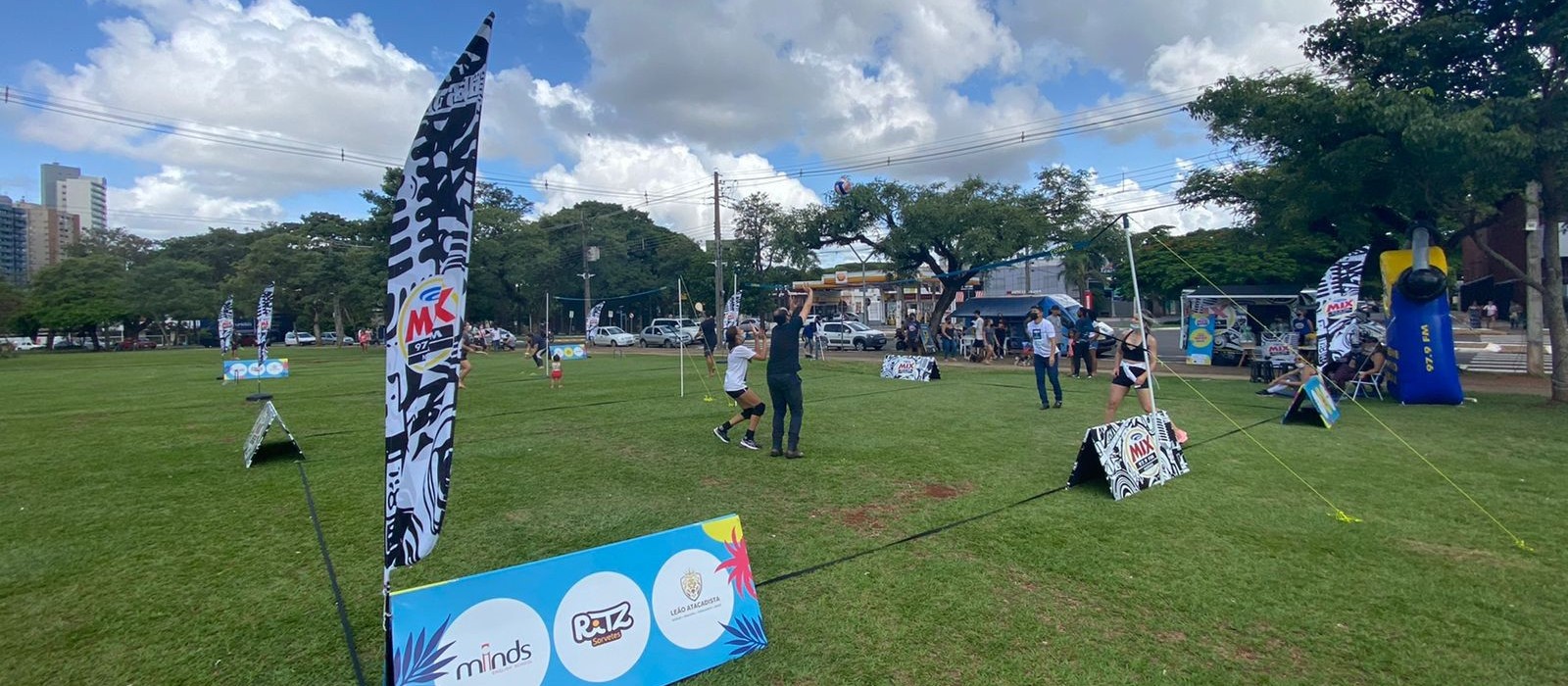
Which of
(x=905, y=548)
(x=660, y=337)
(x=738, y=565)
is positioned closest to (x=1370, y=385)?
(x=905, y=548)

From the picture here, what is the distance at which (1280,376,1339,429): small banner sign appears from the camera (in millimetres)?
9938

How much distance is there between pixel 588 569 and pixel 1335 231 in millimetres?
18962

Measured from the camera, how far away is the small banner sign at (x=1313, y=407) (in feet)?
32.6

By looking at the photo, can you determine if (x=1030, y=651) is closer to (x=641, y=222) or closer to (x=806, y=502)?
(x=806, y=502)

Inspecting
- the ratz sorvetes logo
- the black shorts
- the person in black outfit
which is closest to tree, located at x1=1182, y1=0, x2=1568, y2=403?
the black shorts

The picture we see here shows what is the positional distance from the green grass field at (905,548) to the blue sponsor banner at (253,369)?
10.2 m

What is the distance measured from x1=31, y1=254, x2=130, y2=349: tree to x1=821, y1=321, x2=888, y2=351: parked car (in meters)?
50.5

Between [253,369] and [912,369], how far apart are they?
730 inches

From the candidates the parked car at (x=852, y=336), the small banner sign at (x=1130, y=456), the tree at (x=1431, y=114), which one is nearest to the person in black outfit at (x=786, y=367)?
the small banner sign at (x=1130, y=456)

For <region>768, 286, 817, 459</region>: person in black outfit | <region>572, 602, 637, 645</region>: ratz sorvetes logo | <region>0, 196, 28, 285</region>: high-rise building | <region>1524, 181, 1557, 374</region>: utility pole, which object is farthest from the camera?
<region>0, 196, 28, 285</region>: high-rise building

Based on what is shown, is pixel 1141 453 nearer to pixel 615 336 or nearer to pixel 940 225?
pixel 940 225

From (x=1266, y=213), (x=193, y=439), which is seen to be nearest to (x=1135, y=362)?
(x=1266, y=213)

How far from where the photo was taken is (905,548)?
513 cm

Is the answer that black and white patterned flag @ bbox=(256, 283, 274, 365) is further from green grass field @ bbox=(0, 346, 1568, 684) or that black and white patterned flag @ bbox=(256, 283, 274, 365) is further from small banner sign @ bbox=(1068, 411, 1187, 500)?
small banner sign @ bbox=(1068, 411, 1187, 500)
